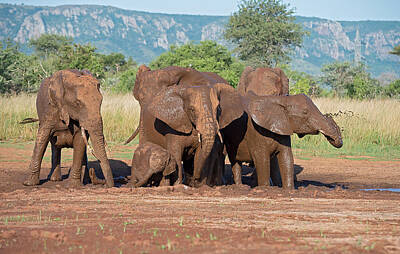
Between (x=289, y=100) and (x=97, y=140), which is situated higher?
(x=289, y=100)

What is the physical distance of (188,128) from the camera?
32.9ft

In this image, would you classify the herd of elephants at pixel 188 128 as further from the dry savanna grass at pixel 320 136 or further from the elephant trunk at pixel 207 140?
the dry savanna grass at pixel 320 136

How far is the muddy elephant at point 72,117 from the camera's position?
33.3ft

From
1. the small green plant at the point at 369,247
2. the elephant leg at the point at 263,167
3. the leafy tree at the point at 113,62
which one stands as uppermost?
the small green plant at the point at 369,247

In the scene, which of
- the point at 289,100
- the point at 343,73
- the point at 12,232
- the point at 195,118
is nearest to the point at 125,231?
the point at 12,232

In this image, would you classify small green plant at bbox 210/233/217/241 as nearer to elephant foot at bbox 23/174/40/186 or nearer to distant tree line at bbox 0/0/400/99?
elephant foot at bbox 23/174/40/186

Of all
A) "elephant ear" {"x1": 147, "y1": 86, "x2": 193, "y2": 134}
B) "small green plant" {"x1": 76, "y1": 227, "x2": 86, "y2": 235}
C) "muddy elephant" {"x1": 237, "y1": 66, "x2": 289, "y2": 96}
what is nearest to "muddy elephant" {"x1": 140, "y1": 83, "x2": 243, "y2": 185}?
"elephant ear" {"x1": 147, "y1": 86, "x2": 193, "y2": 134}

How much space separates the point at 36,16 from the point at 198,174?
192129 mm

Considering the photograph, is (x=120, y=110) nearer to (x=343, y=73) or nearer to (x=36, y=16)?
(x=343, y=73)

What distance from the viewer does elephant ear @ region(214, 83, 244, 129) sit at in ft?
33.4

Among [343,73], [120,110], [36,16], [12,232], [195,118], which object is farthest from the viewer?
[36,16]

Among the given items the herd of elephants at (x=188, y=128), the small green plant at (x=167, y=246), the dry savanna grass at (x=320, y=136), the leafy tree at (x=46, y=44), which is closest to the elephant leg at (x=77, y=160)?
the herd of elephants at (x=188, y=128)

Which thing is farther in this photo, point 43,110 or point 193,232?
point 43,110

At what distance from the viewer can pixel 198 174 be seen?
10.1 meters
